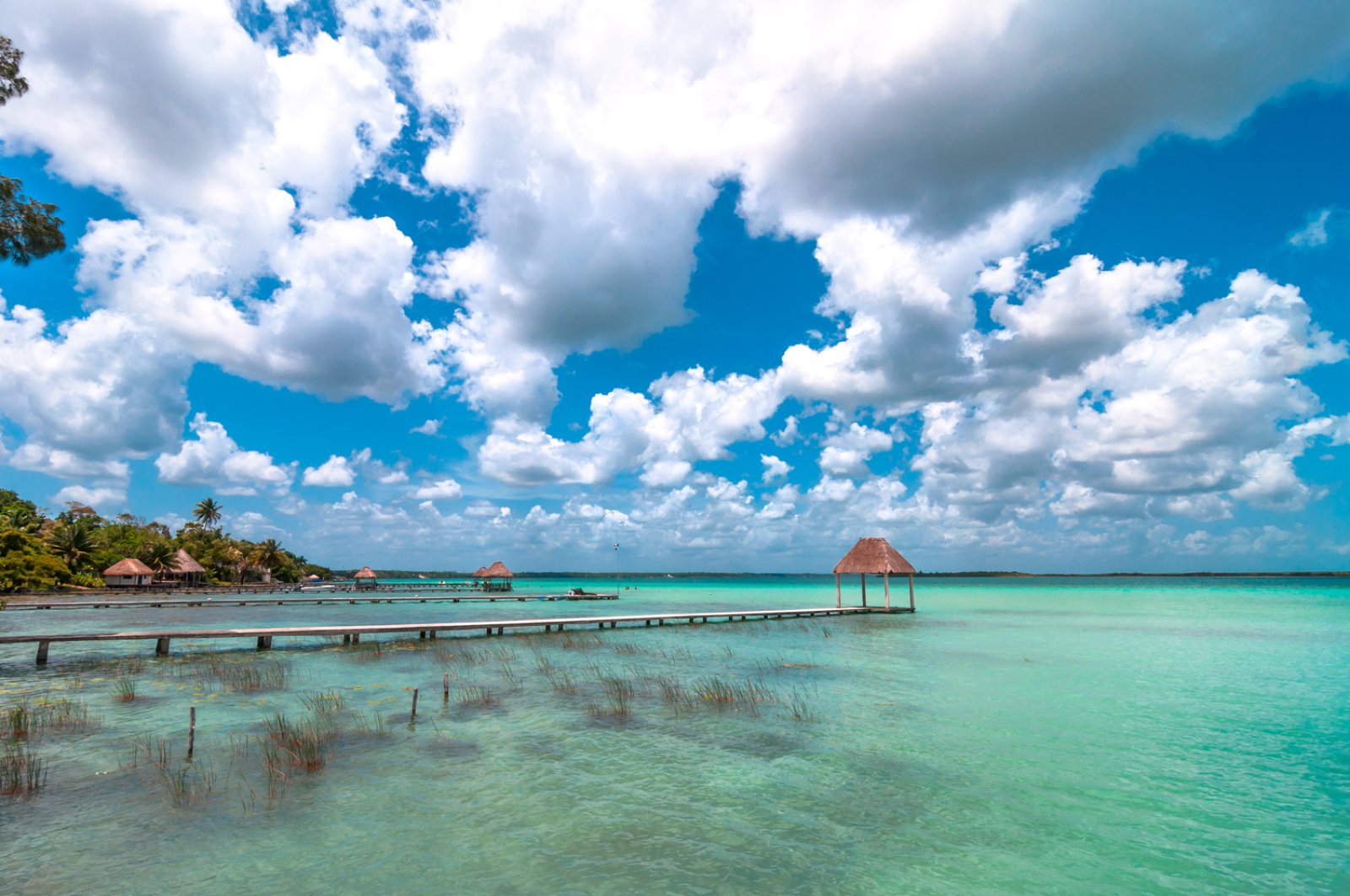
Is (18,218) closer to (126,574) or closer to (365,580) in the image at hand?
(126,574)

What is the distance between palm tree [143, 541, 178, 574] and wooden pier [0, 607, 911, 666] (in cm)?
4691

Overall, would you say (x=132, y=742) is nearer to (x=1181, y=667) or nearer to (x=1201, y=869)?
(x=1201, y=869)

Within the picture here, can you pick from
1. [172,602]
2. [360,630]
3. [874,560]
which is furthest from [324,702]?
[172,602]

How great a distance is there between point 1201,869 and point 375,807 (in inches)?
394

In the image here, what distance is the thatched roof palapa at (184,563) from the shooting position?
70.4 meters

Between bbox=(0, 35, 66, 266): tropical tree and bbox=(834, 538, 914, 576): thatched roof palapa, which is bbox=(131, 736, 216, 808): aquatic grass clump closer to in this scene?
bbox=(0, 35, 66, 266): tropical tree

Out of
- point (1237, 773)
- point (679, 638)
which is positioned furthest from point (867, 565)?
point (1237, 773)

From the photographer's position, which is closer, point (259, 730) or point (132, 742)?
point (132, 742)

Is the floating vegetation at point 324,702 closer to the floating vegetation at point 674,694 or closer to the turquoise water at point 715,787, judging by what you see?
the turquoise water at point 715,787

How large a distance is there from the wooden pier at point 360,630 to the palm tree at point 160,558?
1847 inches

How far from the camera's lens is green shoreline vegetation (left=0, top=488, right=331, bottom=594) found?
2133 inches

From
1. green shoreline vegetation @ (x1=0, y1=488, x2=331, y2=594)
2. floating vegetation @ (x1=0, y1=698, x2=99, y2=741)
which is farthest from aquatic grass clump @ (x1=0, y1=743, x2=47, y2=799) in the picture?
green shoreline vegetation @ (x1=0, y1=488, x2=331, y2=594)

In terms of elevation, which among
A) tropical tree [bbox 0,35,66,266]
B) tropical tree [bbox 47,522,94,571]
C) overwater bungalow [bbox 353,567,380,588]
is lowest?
overwater bungalow [bbox 353,567,380,588]

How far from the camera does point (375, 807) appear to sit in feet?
28.9
